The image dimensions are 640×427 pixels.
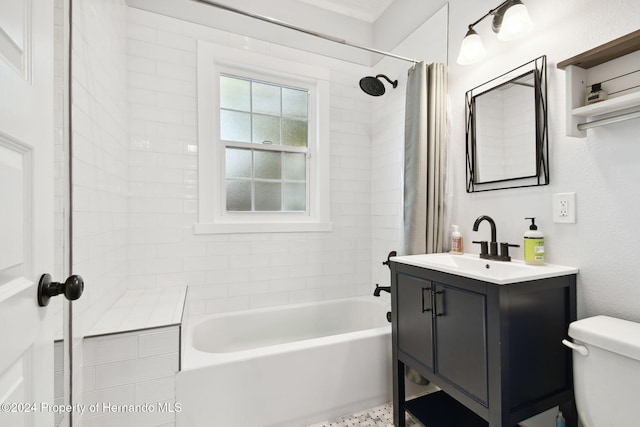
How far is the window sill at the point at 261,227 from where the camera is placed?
7.11 ft

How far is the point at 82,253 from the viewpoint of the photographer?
129 cm

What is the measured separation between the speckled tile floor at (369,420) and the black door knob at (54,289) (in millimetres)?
1452

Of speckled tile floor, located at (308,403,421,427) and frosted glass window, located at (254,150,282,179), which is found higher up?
frosted glass window, located at (254,150,282,179)

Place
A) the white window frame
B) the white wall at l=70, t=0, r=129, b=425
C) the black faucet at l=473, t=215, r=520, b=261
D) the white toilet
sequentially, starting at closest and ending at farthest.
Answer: the white toilet < the white wall at l=70, t=0, r=129, b=425 < the black faucet at l=473, t=215, r=520, b=261 < the white window frame

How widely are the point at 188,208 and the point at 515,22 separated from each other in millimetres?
2205

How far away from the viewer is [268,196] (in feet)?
7.99

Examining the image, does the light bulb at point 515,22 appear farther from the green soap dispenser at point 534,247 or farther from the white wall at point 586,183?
the green soap dispenser at point 534,247

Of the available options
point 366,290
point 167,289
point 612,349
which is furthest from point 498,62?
point 167,289

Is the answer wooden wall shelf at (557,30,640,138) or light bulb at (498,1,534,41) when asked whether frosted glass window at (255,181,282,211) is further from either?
wooden wall shelf at (557,30,640,138)

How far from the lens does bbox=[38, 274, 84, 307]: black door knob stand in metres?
0.63

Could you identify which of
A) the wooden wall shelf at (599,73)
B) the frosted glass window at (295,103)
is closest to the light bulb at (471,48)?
the wooden wall shelf at (599,73)

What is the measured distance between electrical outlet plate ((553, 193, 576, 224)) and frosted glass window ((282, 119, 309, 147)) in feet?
5.92

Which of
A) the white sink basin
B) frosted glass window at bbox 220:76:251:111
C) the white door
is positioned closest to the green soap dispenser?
the white sink basin

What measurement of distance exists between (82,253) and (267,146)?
4.81 feet
